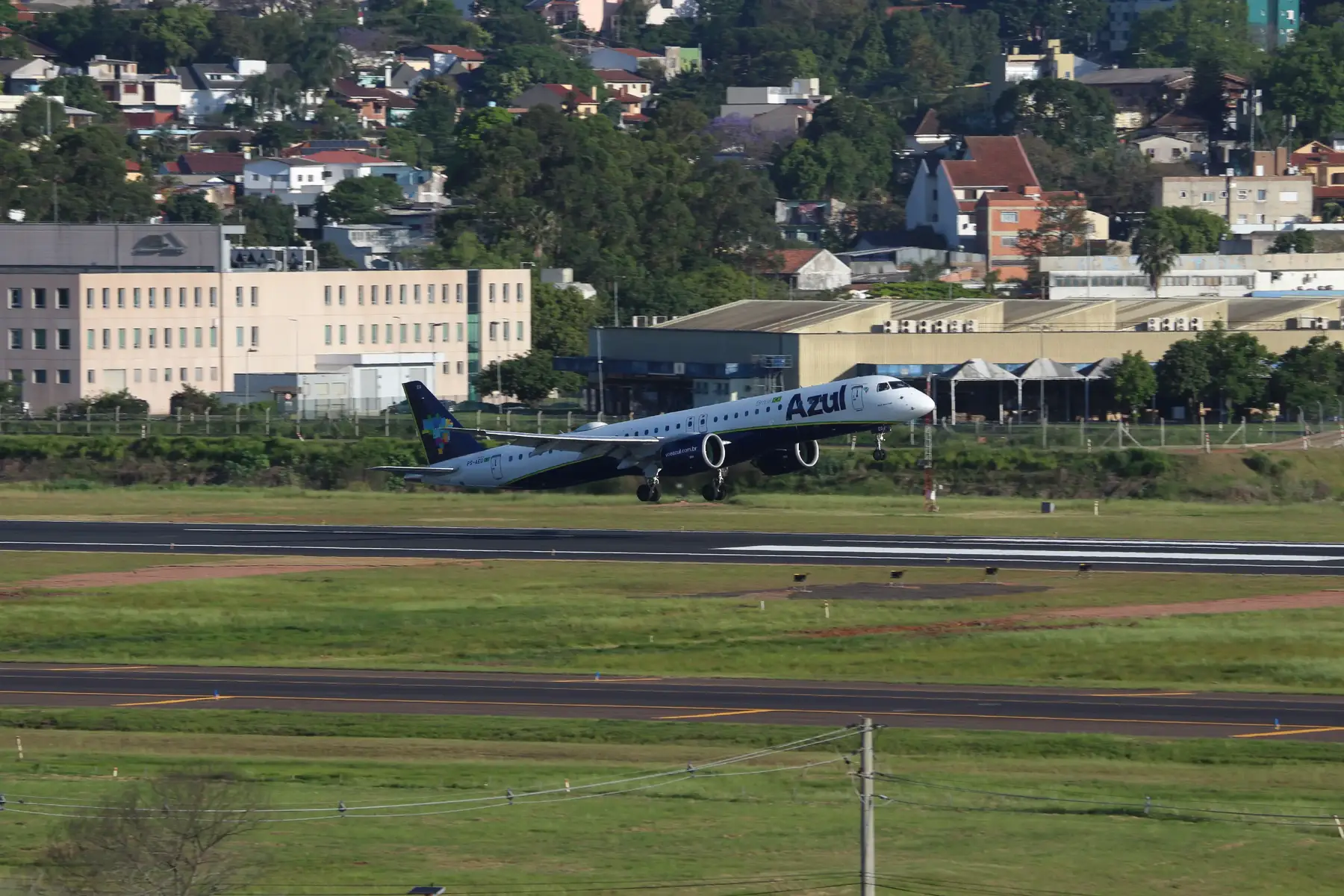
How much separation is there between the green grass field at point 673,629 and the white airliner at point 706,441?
8.41 meters

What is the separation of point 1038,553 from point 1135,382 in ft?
211

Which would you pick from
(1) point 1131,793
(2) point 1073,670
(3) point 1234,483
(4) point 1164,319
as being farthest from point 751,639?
(4) point 1164,319

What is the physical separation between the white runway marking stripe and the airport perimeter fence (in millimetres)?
29406

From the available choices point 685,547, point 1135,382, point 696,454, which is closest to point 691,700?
point 685,547

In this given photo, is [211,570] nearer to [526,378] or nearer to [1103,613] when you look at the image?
[1103,613]

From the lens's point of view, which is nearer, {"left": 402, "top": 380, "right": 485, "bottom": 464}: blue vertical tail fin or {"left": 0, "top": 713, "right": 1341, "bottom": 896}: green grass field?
{"left": 0, "top": 713, "right": 1341, "bottom": 896}: green grass field

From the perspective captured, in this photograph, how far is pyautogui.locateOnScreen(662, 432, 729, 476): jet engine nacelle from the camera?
267 ft

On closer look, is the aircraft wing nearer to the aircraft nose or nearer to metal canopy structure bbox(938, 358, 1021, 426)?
the aircraft nose

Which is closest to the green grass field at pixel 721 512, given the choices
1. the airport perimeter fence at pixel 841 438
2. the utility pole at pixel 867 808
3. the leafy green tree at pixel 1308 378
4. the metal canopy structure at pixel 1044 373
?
the airport perimeter fence at pixel 841 438

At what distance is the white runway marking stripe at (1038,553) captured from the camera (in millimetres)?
75938

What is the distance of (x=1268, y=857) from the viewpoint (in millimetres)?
35688

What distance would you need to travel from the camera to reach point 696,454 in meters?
81.6

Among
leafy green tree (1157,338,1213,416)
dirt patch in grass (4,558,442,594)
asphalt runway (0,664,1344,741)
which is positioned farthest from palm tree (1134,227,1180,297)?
asphalt runway (0,664,1344,741)

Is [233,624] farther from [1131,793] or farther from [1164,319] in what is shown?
[1164,319]
